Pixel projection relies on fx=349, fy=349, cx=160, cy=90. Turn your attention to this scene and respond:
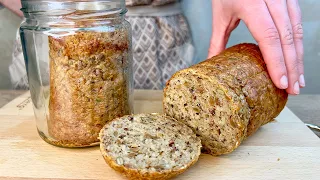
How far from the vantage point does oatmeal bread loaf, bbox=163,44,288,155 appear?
166cm

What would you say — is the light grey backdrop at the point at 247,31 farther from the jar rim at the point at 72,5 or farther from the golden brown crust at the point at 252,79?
the jar rim at the point at 72,5

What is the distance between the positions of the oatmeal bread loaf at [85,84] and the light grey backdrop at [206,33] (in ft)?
5.34

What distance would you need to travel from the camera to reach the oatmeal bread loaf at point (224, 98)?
1656mm

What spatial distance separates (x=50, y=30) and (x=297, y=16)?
1.31 m

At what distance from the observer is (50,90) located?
1.80 metres

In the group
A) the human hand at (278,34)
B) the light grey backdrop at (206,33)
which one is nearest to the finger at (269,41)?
the human hand at (278,34)

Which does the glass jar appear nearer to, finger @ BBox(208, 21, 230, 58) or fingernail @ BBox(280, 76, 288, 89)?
finger @ BBox(208, 21, 230, 58)

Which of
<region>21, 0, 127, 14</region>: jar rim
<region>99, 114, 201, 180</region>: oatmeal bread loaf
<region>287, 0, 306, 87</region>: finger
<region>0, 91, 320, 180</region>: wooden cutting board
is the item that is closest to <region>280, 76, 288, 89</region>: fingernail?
<region>287, 0, 306, 87</region>: finger

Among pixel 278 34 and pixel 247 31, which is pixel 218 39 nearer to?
pixel 278 34

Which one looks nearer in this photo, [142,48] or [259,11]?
[259,11]

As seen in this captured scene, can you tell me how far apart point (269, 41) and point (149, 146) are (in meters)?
0.84

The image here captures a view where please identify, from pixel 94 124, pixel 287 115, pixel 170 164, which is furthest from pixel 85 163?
pixel 287 115

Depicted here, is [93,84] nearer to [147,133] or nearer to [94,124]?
[94,124]

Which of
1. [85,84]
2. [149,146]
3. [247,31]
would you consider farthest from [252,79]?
[247,31]
